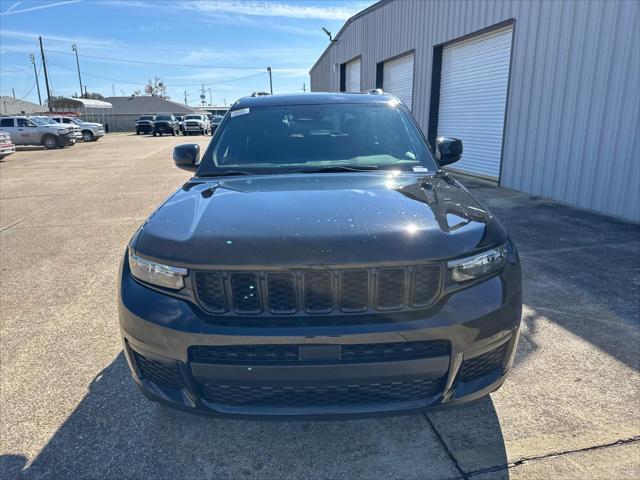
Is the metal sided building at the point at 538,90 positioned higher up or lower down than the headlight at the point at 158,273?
higher up

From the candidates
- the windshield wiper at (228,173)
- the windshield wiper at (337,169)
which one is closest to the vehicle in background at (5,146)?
the windshield wiper at (228,173)

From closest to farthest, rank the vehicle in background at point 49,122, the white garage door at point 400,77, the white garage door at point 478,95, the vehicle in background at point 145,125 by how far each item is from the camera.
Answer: the white garage door at point 478,95 < the white garage door at point 400,77 < the vehicle in background at point 49,122 < the vehicle in background at point 145,125

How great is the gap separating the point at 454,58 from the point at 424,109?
1.86 m

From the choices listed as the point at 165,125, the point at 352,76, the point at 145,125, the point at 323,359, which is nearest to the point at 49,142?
the point at 165,125

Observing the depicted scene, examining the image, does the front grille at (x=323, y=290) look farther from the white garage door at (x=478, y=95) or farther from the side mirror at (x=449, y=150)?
the white garage door at (x=478, y=95)

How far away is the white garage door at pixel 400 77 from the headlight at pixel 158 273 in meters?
13.7

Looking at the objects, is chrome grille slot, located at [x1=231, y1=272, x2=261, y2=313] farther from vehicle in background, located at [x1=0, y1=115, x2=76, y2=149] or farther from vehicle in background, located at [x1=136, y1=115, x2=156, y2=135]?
vehicle in background, located at [x1=136, y1=115, x2=156, y2=135]

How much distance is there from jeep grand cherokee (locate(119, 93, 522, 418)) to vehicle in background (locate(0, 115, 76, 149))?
2796 centimetres

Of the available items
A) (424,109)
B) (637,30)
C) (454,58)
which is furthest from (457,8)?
(637,30)

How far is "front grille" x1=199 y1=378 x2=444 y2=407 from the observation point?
6.07ft

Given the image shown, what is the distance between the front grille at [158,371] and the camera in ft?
6.29

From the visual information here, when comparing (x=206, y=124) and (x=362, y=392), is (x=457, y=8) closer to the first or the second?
(x=362, y=392)

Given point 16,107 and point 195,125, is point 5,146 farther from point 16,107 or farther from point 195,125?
point 16,107

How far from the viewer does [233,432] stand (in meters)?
2.38
